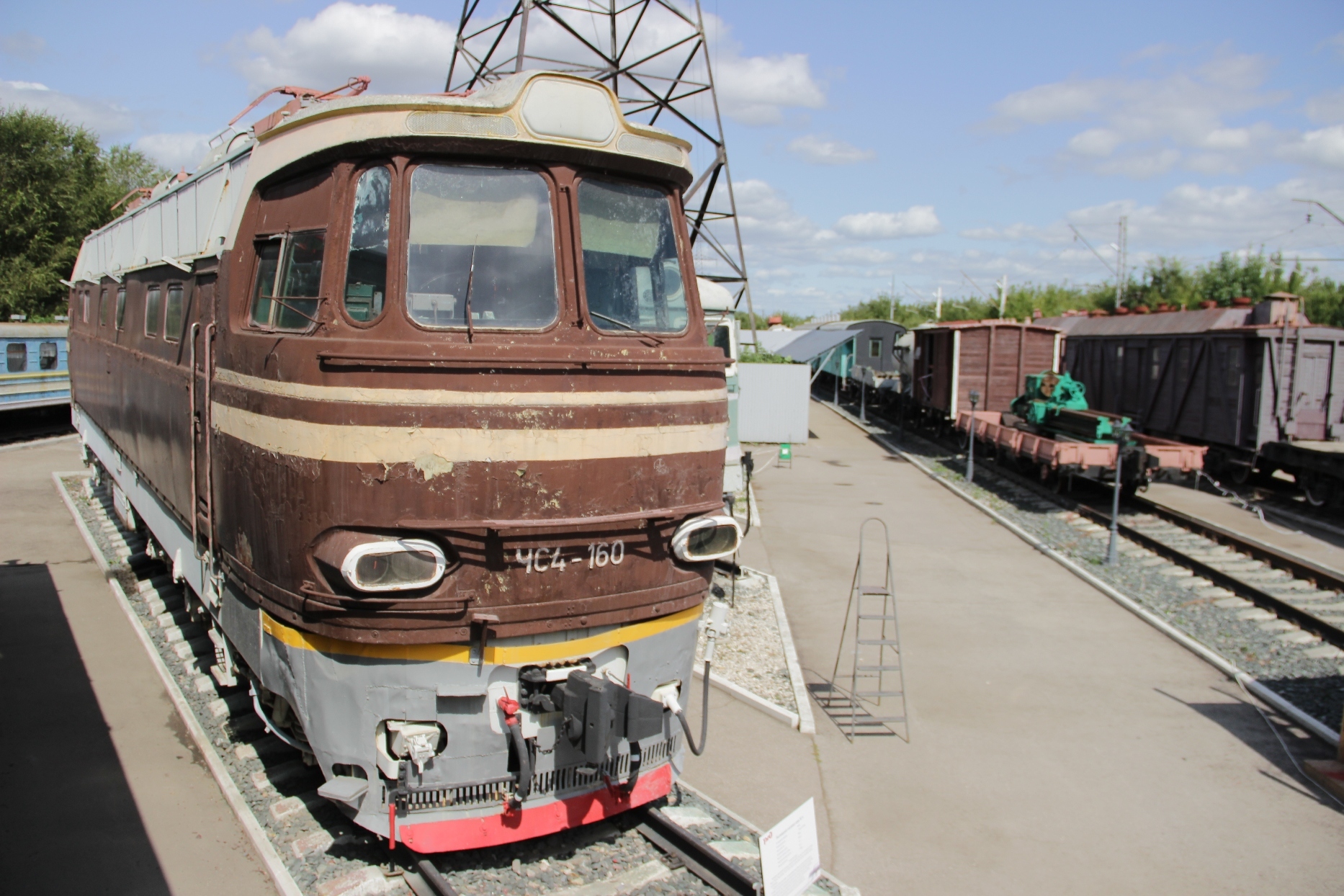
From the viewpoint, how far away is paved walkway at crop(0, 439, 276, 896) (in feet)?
17.4

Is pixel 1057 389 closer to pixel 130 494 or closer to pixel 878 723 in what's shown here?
pixel 878 723

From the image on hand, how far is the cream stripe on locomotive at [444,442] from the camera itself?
4445 millimetres

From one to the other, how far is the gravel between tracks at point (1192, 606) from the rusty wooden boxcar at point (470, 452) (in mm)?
7151

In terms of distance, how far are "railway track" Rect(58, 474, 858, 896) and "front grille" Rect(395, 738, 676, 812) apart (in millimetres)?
432

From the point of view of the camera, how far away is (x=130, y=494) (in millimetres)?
9422

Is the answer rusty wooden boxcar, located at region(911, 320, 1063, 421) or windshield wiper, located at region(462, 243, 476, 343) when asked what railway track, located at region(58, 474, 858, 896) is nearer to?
windshield wiper, located at region(462, 243, 476, 343)

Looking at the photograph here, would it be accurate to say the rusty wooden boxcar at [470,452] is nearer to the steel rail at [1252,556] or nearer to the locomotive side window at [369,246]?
the locomotive side window at [369,246]

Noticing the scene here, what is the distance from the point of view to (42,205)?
36188 mm

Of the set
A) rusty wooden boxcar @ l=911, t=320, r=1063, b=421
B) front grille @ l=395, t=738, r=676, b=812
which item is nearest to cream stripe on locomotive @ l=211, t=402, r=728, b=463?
front grille @ l=395, t=738, r=676, b=812

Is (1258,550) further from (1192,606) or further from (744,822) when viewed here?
(744,822)

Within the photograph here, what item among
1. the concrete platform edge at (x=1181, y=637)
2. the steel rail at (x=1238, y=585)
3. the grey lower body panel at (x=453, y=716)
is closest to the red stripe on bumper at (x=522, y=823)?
the grey lower body panel at (x=453, y=716)

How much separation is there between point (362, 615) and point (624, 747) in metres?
1.65

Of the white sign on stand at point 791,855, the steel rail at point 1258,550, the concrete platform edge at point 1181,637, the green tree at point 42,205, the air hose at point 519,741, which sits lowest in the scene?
the concrete platform edge at point 1181,637

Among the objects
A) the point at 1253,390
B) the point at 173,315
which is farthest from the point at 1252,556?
the point at 173,315
